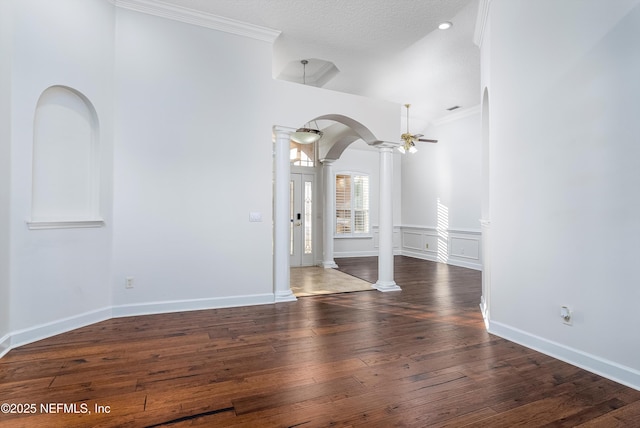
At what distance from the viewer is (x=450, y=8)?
383 cm

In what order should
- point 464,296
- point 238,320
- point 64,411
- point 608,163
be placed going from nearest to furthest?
point 64,411 → point 608,163 → point 238,320 → point 464,296

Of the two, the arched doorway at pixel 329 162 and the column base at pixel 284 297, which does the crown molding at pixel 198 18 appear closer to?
the arched doorway at pixel 329 162

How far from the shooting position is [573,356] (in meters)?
2.64

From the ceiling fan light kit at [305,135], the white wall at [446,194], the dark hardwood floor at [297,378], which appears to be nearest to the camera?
the dark hardwood floor at [297,378]

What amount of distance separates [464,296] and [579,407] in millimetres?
2899

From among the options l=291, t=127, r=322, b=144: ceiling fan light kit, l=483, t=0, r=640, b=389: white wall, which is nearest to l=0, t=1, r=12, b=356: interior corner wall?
l=291, t=127, r=322, b=144: ceiling fan light kit

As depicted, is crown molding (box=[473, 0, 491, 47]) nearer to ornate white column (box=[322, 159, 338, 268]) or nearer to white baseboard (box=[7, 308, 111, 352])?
ornate white column (box=[322, 159, 338, 268])

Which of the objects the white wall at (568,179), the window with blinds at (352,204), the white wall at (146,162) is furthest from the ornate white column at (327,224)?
the white wall at (568,179)

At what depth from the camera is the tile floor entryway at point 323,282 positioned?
522 centimetres

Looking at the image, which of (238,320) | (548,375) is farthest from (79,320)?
(548,375)

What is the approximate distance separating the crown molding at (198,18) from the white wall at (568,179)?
2.75 metres

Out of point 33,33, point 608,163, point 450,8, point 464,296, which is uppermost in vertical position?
point 450,8

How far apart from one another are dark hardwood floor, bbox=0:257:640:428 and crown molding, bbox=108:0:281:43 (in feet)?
11.6

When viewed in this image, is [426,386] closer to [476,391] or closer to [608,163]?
[476,391]
